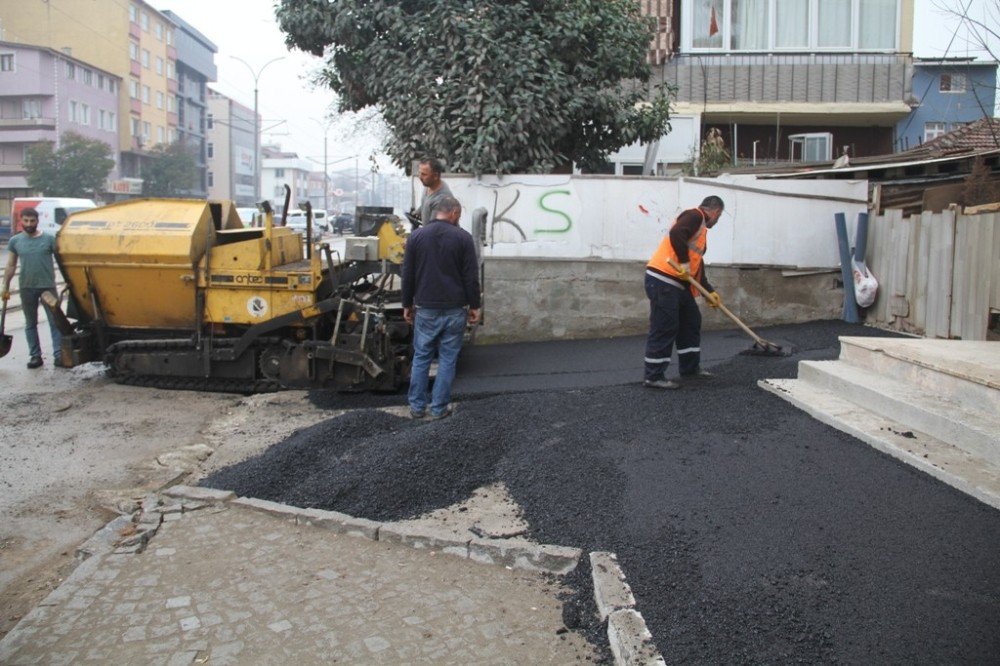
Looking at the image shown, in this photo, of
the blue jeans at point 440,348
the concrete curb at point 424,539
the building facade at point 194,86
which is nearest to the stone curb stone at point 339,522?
the concrete curb at point 424,539

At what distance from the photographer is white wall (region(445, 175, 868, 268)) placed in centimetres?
934

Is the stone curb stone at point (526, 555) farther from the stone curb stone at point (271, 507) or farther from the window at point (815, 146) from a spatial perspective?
the window at point (815, 146)

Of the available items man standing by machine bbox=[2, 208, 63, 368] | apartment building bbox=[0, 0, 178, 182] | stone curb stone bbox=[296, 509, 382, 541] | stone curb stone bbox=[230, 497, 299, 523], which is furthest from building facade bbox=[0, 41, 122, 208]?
stone curb stone bbox=[296, 509, 382, 541]

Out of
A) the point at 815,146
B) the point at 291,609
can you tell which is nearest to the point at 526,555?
the point at 291,609

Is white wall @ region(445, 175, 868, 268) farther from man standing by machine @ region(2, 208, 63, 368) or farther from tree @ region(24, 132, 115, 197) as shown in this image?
tree @ region(24, 132, 115, 197)

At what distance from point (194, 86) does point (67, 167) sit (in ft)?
122

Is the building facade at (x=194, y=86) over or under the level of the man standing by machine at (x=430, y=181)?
over

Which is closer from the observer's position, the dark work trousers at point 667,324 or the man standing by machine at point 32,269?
the dark work trousers at point 667,324

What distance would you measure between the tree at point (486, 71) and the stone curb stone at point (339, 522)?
5.57 meters

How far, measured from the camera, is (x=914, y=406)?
16.1 feet

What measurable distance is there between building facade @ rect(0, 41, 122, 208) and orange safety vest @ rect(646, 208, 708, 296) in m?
44.2

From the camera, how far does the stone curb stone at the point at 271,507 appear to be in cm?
464

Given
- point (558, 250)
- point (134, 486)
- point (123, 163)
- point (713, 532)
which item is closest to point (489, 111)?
point (558, 250)

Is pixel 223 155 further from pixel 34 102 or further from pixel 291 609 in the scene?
pixel 291 609
